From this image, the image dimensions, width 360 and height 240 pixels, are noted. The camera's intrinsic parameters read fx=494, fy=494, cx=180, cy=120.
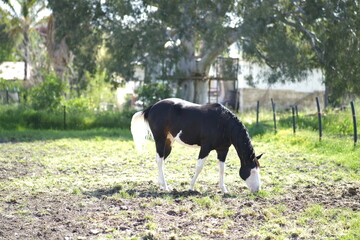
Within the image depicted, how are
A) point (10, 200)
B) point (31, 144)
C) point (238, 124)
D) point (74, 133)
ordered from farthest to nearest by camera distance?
point (74, 133) → point (31, 144) → point (238, 124) → point (10, 200)

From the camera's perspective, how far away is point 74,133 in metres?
18.3

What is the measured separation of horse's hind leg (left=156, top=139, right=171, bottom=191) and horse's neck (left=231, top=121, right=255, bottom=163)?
1259mm

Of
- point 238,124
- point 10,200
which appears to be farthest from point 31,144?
point 238,124

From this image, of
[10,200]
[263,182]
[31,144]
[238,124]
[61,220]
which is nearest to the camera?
A: [61,220]

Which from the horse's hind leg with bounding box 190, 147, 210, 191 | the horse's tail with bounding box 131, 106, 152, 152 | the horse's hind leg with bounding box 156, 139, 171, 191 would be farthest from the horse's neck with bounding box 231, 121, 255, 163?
the horse's tail with bounding box 131, 106, 152, 152

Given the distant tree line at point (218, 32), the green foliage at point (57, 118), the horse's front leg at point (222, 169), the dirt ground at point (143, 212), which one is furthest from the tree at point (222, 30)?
the dirt ground at point (143, 212)

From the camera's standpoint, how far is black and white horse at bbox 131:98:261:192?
25.5 feet

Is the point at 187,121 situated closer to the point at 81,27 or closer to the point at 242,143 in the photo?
the point at 242,143

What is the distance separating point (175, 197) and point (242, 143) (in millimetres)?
1361

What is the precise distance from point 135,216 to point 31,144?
968 cm

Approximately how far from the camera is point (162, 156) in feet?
27.6

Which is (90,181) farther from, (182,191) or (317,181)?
(317,181)

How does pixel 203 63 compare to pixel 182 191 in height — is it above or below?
above

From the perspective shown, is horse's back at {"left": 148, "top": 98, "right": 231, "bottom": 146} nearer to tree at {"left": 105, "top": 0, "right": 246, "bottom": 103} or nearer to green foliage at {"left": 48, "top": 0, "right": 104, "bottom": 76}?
tree at {"left": 105, "top": 0, "right": 246, "bottom": 103}
